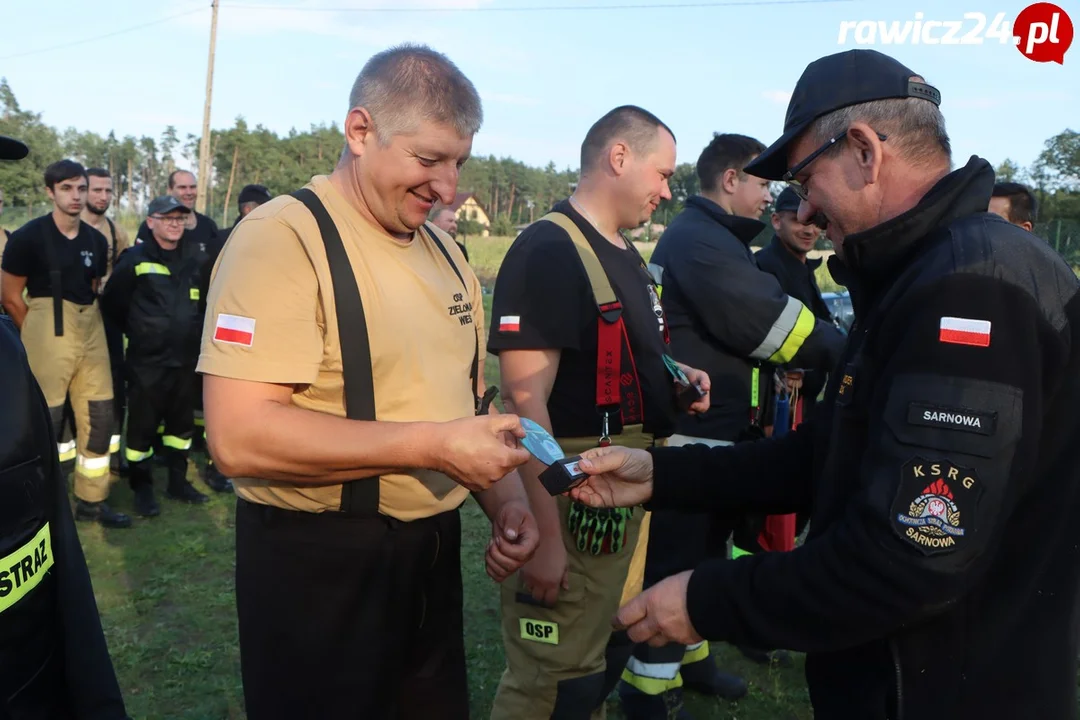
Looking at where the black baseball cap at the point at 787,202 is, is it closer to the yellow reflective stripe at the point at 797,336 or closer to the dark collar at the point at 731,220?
the dark collar at the point at 731,220

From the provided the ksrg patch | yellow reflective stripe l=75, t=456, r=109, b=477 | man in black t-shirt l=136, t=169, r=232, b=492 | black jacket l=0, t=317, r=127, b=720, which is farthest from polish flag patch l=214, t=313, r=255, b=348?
yellow reflective stripe l=75, t=456, r=109, b=477

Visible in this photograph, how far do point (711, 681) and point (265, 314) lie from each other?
3.41m

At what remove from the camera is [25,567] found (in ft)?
5.08

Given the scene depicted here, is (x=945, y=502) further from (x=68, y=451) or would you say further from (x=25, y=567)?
(x=68, y=451)

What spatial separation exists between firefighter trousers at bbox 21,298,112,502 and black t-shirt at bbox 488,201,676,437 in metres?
4.77

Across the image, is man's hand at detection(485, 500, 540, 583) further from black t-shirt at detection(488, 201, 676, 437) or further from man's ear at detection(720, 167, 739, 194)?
man's ear at detection(720, 167, 739, 194)

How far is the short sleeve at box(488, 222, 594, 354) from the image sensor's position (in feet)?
9.83

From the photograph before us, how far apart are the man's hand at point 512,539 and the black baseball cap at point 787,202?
2.96m

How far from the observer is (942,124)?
1.83 m

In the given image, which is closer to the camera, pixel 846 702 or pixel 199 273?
pixel 846 702

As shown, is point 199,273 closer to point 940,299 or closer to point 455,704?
point 455,704

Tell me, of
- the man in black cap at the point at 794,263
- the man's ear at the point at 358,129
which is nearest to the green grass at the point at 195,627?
the man in black cap at the point at 794,263

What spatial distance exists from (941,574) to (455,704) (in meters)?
1.62

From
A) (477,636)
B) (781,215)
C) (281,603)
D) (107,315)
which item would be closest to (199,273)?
(107,315)
